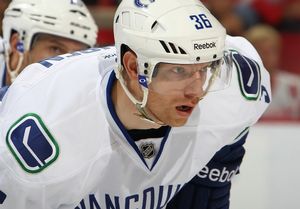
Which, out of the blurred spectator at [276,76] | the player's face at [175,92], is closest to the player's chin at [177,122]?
the player's face at [175,92]

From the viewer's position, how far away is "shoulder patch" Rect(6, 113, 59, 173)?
1.91 metres

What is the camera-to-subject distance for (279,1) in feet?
13.6

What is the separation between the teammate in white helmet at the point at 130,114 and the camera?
1.87 metres

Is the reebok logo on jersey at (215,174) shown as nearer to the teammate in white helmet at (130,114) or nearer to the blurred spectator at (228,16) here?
the teammate in white helmet at (130,114)

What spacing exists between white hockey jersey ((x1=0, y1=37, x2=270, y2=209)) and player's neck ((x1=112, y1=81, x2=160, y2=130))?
0.02 m

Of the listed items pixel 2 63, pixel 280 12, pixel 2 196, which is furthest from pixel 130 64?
pixel 280 12

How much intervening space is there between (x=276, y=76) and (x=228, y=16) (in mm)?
369

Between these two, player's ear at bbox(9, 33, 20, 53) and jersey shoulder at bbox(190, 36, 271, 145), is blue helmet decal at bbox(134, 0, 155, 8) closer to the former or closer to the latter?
jersey shoulder at bbox(190, 36, 271, 145)

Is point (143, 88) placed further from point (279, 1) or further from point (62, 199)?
point (279, 1)

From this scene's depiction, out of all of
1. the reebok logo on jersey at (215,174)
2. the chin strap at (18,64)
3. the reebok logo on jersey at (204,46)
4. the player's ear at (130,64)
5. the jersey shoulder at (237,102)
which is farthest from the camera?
the chin strap at (18,64)

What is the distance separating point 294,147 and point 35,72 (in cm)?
123

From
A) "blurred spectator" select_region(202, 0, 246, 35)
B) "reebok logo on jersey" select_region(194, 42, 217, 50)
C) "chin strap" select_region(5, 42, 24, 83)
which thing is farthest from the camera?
"blurred spectator" select_region(202, 0, 246, 35)

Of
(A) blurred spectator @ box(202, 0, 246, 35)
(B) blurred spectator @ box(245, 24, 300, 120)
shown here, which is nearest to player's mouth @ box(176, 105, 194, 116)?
(B) blurred spectator @ box(245, 24, 300, 120)

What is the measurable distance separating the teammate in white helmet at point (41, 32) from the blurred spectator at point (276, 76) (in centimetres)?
121
